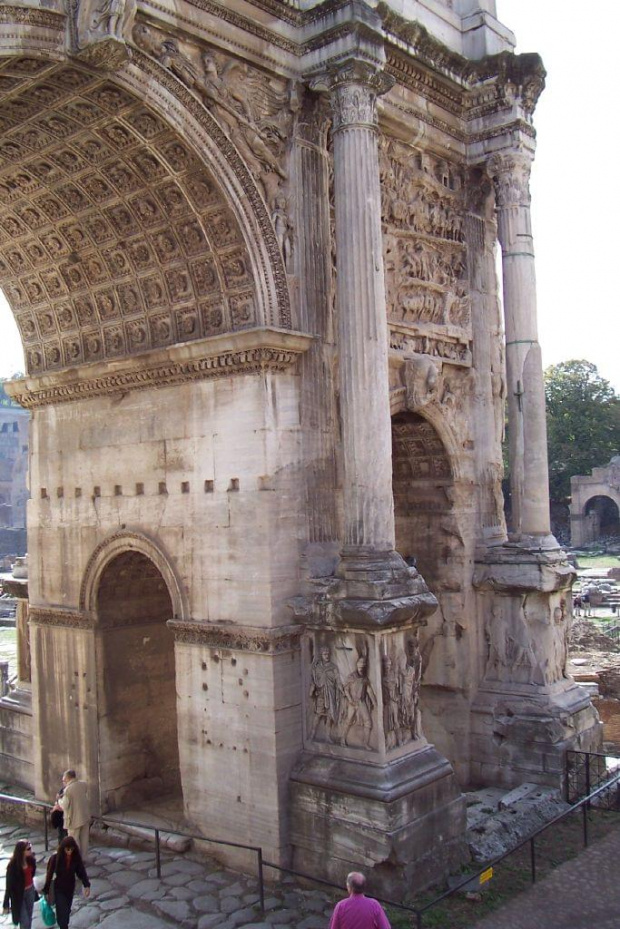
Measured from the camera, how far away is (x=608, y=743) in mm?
15430

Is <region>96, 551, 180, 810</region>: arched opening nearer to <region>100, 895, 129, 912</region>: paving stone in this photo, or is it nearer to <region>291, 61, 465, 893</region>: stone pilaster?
<region>100, 895, 129, 912</region>: paving stone

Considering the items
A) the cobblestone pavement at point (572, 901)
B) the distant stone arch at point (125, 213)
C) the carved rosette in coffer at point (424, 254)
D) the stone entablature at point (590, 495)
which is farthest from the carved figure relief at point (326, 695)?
the stone entablature at point (590, 495)

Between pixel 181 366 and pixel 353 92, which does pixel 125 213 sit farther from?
pixel 353 92

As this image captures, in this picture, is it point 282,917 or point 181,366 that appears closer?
point 282,917

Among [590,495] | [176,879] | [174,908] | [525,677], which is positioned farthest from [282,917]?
[590,495]

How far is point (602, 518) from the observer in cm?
5394

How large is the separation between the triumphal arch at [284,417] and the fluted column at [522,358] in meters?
0.04

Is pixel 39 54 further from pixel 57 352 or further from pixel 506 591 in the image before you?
pixel 506 591

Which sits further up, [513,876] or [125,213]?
[125,213]

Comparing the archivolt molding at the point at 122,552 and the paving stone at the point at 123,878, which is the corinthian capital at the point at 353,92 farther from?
the paving stone at the point at 123,878

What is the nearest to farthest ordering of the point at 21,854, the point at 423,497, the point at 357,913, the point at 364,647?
1. the point at 357,913
2. the point at 21,854
3. the point at 364,647
4. the point at 423,497

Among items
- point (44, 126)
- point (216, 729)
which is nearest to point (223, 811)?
point (216, 729)

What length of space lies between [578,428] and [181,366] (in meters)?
51.3

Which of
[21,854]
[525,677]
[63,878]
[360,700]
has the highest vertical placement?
[360,700]
